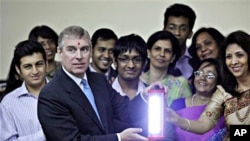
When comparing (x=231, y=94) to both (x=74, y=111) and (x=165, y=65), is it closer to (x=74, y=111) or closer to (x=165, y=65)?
(x=165, y=65)

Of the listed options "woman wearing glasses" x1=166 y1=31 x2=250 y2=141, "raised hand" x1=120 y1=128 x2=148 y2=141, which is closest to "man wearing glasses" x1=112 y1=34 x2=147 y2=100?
"woman wearing glasses" x1=166 y1=31 x2=250 y2=141

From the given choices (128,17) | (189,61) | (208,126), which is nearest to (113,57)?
(189,61)

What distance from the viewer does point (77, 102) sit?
1864 mm

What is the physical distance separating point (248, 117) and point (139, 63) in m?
0.58

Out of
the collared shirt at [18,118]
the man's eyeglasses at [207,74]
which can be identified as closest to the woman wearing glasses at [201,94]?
the man's eyeglasses at [207,74]

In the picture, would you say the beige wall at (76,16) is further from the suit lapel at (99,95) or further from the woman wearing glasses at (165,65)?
the suit lapel at (99,95)

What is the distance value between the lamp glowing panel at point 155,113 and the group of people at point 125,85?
0.12 ft

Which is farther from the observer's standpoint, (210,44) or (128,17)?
(128,17)

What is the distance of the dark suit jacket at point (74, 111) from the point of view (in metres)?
1.83

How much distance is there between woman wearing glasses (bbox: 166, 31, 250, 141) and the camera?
210 centimetres

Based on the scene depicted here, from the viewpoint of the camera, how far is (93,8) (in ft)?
11.3

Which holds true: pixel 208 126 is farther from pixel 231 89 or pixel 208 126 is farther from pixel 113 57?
pixel 113 57

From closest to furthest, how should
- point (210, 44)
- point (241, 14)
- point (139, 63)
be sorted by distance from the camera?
1. point (139, 63)
2. point (210, 44)
3. point (241, 14)

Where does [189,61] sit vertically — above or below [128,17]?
below
